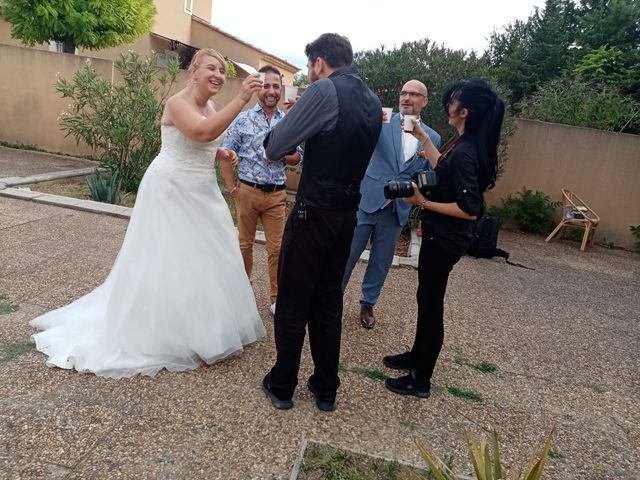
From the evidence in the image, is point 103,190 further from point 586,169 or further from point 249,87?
point 586,169

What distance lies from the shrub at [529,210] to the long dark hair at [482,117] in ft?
22.5

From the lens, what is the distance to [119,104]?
749 cm

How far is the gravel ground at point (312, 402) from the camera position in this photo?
2318 millimetres

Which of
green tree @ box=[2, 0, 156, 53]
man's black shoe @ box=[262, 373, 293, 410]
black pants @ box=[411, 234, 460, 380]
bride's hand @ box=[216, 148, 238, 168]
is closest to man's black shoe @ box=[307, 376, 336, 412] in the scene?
man's black shoe @ box=[262, 373, 293, 410]

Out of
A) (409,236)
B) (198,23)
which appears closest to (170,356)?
(409,236)

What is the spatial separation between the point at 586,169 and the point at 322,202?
824 cm

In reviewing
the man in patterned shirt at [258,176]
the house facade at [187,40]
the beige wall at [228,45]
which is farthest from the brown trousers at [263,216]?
the beige wall at [228,45]

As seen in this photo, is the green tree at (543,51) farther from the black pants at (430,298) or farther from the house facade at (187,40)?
the black pants at (430,298)

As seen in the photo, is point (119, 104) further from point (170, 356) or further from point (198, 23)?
point (198, 23)

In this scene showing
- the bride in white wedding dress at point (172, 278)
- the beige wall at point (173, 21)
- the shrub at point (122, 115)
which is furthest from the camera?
the beige wall at point (173, 21)

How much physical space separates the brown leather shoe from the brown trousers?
0.78m

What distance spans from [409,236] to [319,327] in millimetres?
5300

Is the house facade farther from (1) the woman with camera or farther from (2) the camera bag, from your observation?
(1) the woman with camera

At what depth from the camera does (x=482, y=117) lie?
105 inches
